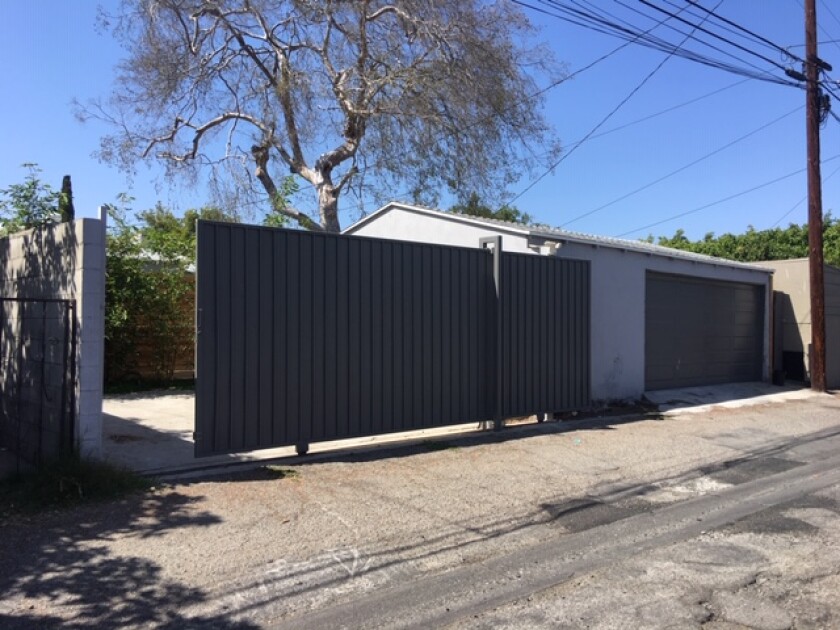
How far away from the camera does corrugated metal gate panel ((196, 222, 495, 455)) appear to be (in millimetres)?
6996

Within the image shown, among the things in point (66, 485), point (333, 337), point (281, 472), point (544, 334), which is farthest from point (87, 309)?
point (544, 334)

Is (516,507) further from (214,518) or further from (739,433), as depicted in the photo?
(739,433)

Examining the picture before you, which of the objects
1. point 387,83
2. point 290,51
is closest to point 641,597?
point 387,83

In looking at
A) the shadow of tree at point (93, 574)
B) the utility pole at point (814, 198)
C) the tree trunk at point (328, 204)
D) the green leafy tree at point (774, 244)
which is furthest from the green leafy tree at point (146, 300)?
the green leafy tree at point (774, 244)

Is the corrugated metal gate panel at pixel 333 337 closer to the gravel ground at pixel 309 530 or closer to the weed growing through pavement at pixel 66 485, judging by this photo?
the gravel ground at pixel 309 530

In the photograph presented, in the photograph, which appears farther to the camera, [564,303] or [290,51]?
[290,51]

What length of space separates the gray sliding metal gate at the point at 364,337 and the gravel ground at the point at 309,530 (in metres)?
0.54

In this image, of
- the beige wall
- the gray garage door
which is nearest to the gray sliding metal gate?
the gray garage door

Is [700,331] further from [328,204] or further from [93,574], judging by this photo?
[93,574]

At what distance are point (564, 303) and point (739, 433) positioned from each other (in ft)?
10.9

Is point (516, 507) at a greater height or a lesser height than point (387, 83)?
lesser

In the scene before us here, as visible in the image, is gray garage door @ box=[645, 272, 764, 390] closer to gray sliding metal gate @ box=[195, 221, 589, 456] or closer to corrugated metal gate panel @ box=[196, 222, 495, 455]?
gray sliding metal gate @ box=[195, 221, 589, 456]

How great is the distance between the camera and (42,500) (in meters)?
5.71

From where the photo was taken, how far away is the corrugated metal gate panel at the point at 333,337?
7.00 metres
